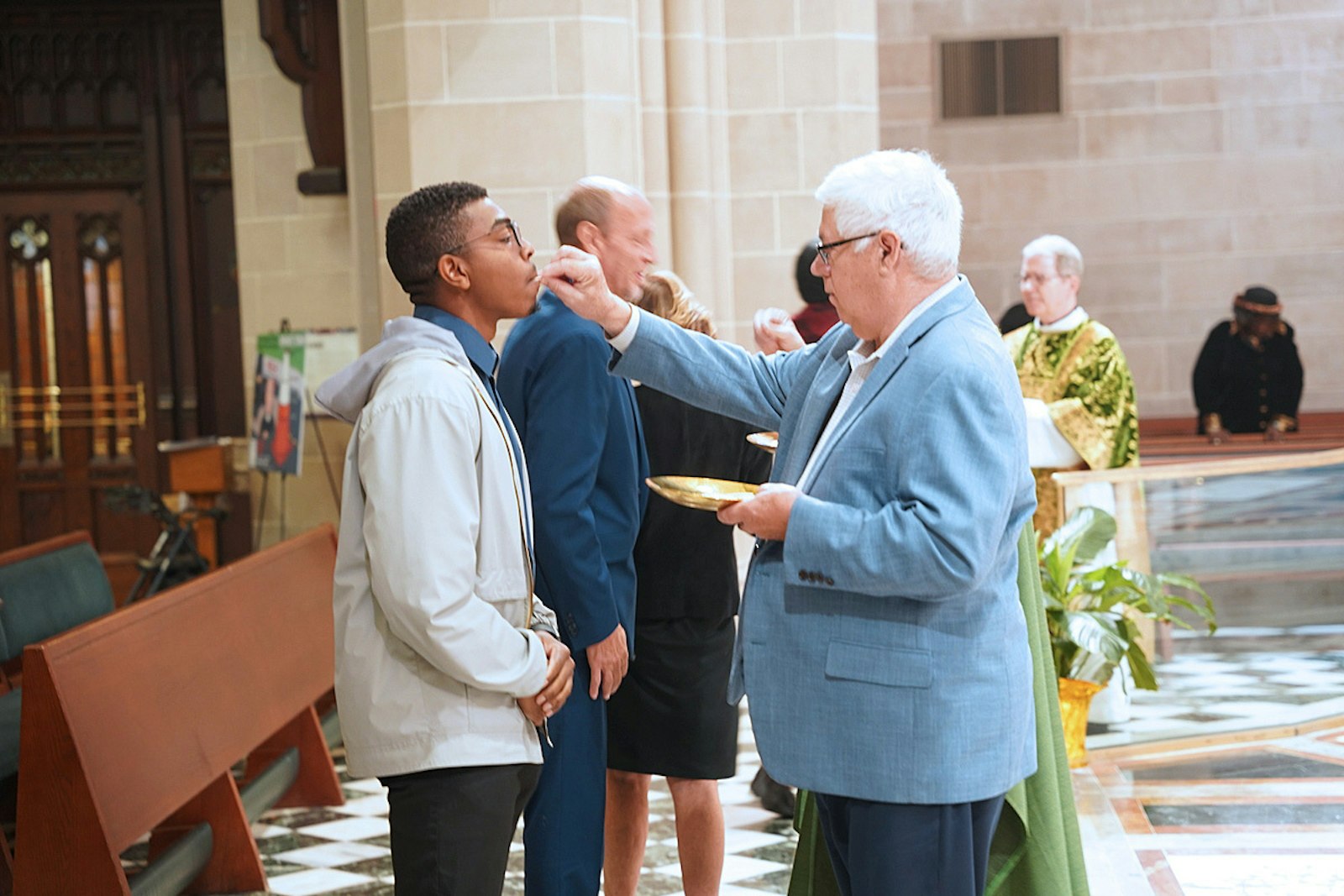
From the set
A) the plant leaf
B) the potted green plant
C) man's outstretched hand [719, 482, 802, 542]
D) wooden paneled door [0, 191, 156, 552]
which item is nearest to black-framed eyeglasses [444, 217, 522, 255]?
man's outstretched hand [719, 482, 802, 542]

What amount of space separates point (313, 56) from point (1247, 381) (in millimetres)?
5521

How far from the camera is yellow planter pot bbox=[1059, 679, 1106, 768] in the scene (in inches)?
192

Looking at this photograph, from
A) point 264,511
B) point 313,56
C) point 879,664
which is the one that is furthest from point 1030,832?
point 264,511

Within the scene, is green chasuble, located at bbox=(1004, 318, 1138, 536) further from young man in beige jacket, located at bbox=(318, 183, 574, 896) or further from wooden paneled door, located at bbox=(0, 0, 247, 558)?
wooden paneled door, located at bbox=(0, 0, 247, 558)

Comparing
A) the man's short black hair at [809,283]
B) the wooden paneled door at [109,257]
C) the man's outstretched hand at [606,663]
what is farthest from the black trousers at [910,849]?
the wooden paneled door at [109,257]

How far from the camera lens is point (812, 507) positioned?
2061mm

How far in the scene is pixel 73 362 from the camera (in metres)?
9.70

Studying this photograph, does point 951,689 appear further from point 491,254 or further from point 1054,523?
point 1054,523

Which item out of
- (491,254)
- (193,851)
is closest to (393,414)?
(491,254)

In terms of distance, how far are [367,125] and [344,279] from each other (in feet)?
5.57

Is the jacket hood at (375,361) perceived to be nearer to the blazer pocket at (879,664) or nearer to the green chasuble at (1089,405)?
the blazer pocket at (879,664)

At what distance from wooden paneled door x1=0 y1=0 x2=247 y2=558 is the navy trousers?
291 inches

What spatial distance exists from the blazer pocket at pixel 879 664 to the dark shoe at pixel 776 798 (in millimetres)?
2473

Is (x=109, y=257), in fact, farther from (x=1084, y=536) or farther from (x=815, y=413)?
(x=815, y=413)
